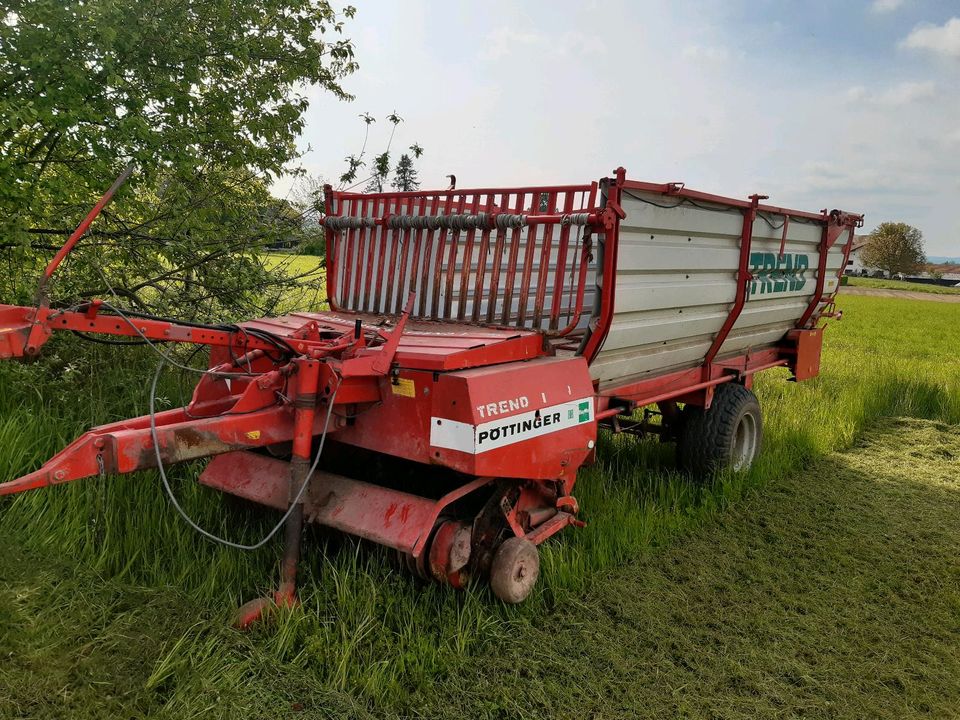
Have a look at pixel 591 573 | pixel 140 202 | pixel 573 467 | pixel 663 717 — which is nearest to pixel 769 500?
pixel 591 573

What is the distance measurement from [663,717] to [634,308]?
2009 millimetres

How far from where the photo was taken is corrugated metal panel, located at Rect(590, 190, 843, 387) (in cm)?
388

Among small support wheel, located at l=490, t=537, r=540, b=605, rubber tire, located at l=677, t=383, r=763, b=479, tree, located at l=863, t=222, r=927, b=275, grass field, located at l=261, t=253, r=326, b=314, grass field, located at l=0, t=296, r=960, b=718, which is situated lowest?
grass field, located at l=0, t=296, r=960, b=718

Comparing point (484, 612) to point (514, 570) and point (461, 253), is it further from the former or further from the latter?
point (461, 253)

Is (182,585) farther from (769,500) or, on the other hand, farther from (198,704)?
(769,500)

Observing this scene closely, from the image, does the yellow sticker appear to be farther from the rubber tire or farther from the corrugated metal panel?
the rubber tire

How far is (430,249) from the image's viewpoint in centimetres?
425

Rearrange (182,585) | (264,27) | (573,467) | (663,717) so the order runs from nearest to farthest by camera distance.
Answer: (663,717), (182,585), (573,467), (264,27)

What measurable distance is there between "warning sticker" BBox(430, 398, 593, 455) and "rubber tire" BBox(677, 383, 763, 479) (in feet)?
6.85

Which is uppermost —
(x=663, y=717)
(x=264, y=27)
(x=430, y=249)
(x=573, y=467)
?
(x=264, y=27)

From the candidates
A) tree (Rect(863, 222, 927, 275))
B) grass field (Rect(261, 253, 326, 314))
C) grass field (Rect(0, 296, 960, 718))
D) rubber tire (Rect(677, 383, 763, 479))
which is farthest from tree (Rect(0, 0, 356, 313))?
tree (Rect(863, 222, 927, 275))

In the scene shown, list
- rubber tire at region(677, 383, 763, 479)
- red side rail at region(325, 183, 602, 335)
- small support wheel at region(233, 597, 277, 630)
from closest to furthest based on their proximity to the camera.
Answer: small support wheel at region(233, 597, 277, 630) < red side rail at region(325, 183, 602, 335) < rubber tire at region(677, 383, 763, 479)

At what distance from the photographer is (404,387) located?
3.18 metres

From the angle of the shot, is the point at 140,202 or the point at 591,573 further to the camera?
the point at 140,202
